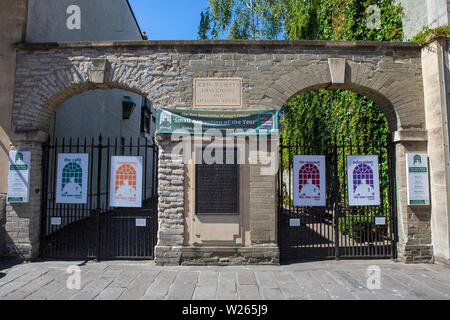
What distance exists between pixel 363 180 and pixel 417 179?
107 cm

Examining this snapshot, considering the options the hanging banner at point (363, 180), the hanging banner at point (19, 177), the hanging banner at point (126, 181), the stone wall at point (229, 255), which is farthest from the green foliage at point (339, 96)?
the hanging banner at point (19, 177)

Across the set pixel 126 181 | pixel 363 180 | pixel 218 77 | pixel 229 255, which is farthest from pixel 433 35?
pixel 126 181

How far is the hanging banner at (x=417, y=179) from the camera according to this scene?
19.5ft

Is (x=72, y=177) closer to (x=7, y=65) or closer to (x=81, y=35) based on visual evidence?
(x=7, y=65)

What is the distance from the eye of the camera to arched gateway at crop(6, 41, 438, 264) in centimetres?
593

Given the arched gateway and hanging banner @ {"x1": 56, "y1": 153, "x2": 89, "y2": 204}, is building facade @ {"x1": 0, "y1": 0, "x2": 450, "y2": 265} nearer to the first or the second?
the arched gateway

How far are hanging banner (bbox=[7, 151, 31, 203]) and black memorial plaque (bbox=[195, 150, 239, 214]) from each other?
147 inches

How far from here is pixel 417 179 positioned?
600 centimetres

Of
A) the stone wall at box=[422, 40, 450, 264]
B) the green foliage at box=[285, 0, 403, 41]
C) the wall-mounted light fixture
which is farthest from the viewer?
the wall-mounted light fixture

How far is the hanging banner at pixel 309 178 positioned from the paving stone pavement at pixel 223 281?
4.63ft

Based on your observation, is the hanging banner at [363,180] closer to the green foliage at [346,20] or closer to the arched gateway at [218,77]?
the arched gateway at [218,77]

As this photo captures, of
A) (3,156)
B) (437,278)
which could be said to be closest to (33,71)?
(3,156)

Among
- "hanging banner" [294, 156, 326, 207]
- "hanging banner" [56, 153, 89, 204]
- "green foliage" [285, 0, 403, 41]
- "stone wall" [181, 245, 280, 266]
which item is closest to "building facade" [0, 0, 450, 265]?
"stone wall" [181, 245, 280, 266]

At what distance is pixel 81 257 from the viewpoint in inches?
242
